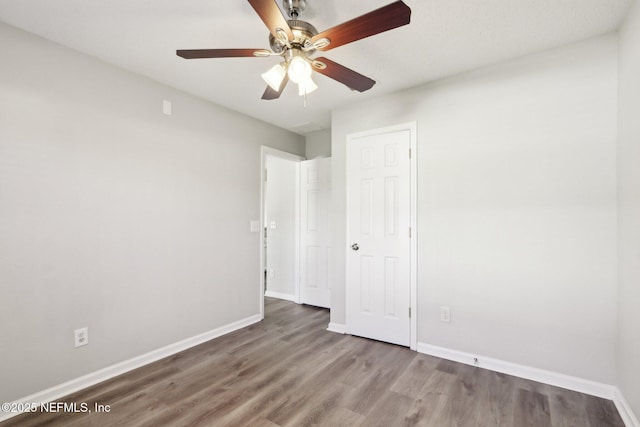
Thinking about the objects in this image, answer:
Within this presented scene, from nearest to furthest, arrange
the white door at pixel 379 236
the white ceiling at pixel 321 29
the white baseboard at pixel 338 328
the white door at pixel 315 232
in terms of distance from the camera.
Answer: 1. the white ceiling at pixel 321 29
2. the white door at pixel 379 236
3. the white baseboard at pixel 338 328
4. the white door at pixel 315 232

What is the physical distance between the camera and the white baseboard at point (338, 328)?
11.0ft

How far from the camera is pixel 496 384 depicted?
7.51 feet

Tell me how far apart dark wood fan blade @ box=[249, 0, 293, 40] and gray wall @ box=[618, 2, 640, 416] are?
79.3 inches

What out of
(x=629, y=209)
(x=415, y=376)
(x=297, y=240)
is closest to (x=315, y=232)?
(x=297, y=240)

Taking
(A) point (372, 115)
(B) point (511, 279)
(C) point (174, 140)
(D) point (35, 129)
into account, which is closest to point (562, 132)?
(B) point (511, 279)

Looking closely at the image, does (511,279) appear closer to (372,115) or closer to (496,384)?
(496,384)

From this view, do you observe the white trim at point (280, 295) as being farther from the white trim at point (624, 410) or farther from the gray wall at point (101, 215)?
the white trim at point (624, 410)

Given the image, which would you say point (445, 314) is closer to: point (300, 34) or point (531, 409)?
point (531, 409)

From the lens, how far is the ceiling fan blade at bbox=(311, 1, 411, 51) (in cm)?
128

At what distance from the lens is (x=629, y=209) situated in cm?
188

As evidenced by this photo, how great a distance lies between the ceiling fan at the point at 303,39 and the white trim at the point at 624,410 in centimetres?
247

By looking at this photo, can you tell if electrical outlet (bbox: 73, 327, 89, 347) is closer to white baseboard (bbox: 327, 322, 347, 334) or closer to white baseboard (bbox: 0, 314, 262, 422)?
white baseboard (bbox: 0, 314, 262, 422)

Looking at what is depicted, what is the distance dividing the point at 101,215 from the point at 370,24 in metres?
2.35

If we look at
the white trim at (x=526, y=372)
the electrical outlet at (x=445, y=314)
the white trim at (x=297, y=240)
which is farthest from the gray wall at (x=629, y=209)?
the white trim at (x=297, y=240)
